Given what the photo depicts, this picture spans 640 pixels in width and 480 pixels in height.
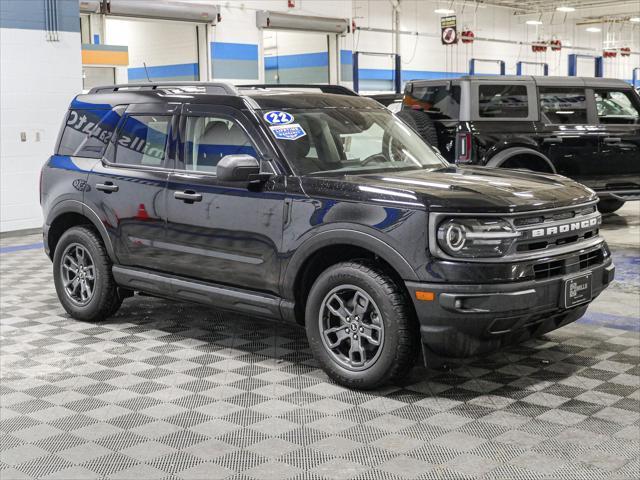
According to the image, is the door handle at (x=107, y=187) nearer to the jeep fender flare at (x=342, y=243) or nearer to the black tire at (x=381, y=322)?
the jeep fender flare at (x=342, y=243)

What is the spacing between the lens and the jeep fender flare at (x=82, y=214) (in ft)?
19.9

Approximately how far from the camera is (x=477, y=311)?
4.27 metres

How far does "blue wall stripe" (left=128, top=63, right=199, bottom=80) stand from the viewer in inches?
715

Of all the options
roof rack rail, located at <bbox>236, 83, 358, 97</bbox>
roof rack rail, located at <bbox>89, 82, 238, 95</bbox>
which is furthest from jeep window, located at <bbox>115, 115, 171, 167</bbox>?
roof rack rail, located at <bbox>236, 83, 358, 97</bbox>

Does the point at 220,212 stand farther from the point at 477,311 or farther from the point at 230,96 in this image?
the point at 477,311

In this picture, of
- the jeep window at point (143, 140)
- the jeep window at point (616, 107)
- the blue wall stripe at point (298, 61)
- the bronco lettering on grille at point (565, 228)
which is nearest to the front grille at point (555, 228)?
the bronco lettering on grille at point (565, 228)

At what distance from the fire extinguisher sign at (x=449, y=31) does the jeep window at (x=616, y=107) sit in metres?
13.6

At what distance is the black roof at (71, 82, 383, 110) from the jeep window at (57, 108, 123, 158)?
2.7 inches

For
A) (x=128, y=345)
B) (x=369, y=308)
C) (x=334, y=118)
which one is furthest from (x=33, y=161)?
(x=369, y=308)

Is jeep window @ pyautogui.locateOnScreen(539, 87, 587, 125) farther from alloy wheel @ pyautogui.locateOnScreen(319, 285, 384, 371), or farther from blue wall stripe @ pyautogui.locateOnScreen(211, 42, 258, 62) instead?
blue wall stripe @ pyautogui.locateOnScreen(211, 42, 258, 62)

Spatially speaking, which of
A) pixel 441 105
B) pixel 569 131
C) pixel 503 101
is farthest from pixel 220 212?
pixel 569 131

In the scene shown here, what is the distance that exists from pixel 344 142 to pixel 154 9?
11334 millimetres

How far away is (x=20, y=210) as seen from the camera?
11.5 meters

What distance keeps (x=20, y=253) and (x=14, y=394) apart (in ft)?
17.8
